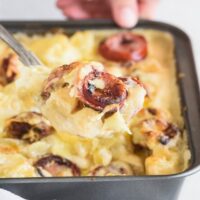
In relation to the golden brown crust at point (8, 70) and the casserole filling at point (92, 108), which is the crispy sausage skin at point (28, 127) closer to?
the casserole filling at point (92, 108)

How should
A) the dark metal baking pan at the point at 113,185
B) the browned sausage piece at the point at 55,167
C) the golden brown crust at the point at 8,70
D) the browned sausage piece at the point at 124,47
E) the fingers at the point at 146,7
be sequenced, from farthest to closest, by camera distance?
the fingers at the point at 146,7
the browned sausage piece at the point at 124,47
the golden brown crust at the point at 8,70
the browned sausage piece at the point at 55,167
the dark metal baking pan at the point at 113,185

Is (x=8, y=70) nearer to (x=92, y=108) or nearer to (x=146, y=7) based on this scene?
(x=92, y=108)

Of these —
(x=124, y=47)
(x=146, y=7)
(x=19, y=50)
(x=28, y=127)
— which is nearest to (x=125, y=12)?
(x=124, y=47)

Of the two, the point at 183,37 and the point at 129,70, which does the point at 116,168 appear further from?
the point at 183,37

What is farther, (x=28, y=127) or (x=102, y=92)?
(x=28, y=127)

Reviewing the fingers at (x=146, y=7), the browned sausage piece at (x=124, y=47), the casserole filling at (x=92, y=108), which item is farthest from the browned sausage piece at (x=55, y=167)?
the fingers at (x=146, y=7)

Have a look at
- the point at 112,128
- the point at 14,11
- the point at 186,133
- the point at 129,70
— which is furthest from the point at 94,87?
the point at 14,11

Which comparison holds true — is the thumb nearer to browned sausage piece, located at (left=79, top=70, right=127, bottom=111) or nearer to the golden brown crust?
the golden brown crust

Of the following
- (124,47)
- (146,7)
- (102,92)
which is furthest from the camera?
(146,7)
